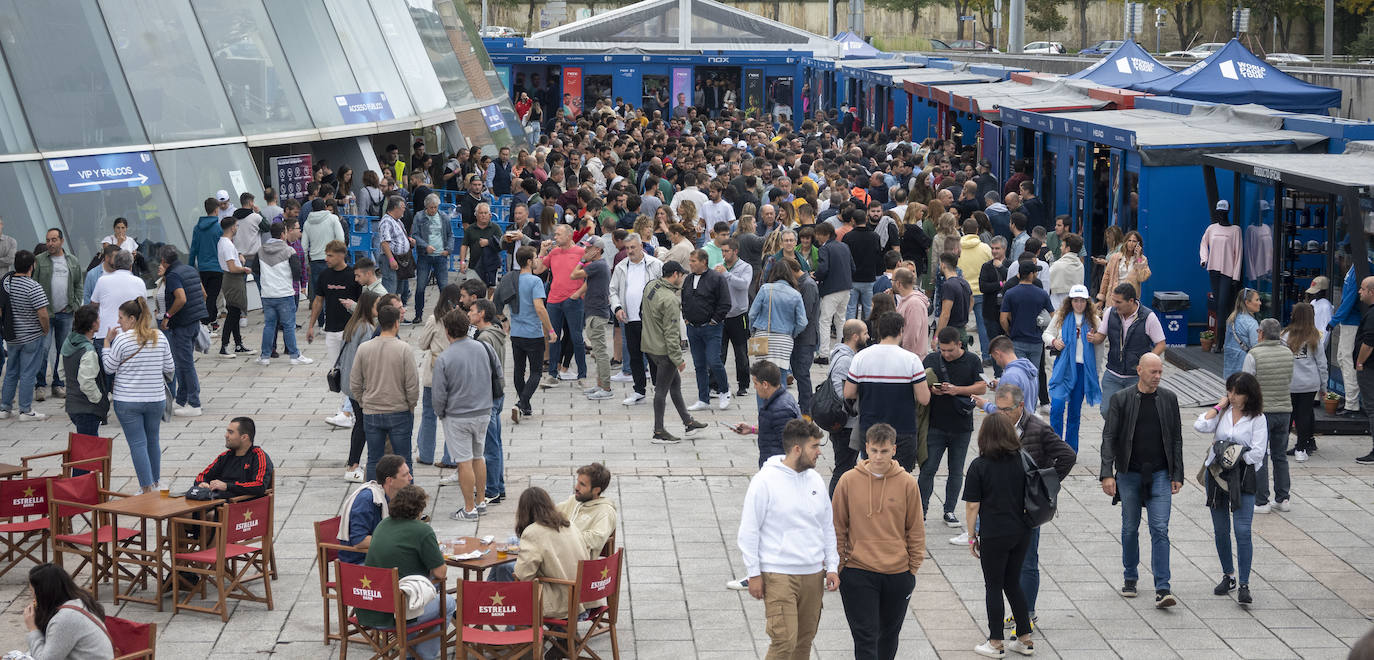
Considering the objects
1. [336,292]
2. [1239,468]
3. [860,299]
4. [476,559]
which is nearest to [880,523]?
[476,559]

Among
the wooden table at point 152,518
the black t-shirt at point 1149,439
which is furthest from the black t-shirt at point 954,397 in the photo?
the wooden table at point 152,518

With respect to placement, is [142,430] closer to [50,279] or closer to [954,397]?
[50,279]

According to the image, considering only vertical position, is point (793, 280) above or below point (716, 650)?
above

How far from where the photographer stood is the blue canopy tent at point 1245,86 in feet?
73.0

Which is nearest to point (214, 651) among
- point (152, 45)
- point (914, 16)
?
point (152, 45)

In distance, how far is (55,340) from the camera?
48.5 ft

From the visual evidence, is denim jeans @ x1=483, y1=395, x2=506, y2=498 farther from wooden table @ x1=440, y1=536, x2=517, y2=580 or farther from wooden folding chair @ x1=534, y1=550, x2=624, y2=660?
wooden folding chair @ x1=534, y1=550, x2=624, y2=660

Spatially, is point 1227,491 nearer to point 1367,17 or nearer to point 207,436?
point 207,436

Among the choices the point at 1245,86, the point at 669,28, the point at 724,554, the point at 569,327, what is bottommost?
the point at 724,554

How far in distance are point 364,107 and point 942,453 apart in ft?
51.0

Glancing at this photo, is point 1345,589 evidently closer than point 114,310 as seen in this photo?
Yes

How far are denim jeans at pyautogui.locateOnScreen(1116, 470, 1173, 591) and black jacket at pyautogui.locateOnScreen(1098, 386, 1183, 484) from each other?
88mm

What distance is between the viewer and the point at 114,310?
1316cm

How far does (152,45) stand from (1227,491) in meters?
15.4
